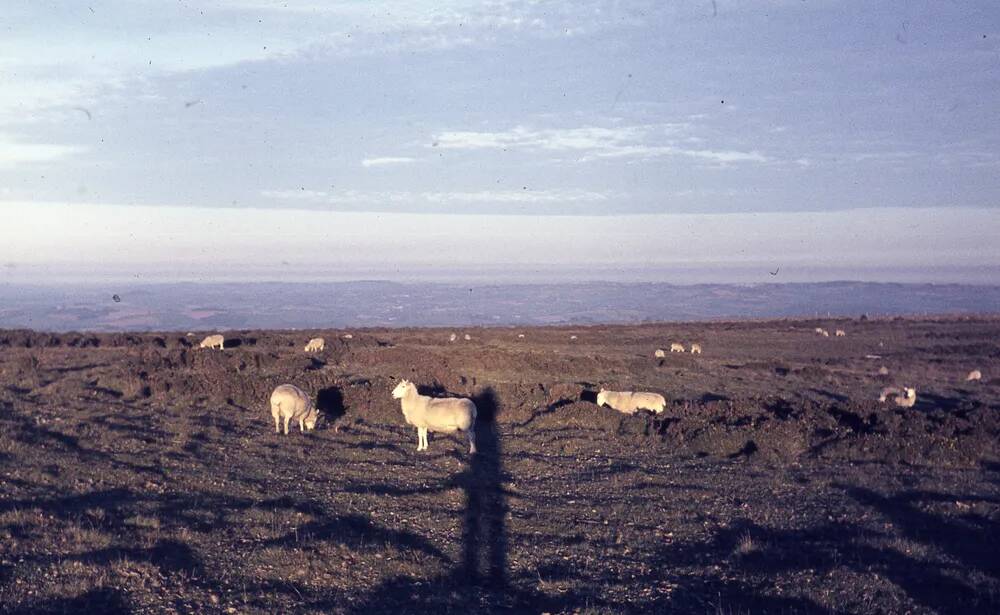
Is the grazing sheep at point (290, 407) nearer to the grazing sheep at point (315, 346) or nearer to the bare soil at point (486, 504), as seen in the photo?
the bare soil at point (486, 504)

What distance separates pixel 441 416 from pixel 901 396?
18.4 m

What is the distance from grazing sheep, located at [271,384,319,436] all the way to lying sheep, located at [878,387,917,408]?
17909 millimetres

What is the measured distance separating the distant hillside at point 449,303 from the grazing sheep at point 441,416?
58315 millimetres

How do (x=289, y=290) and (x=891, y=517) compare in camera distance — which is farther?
(x=289, y=290)

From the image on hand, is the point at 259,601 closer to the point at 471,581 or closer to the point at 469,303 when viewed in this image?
the point at 471,581

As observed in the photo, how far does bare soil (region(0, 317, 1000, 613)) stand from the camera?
8.38m

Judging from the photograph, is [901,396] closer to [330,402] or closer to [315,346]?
[330,402]

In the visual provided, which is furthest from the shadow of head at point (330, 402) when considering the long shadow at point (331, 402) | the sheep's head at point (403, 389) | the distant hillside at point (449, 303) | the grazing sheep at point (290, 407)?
the distant hillside at point (449, 303)

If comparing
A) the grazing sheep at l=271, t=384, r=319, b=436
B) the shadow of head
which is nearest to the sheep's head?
the grazing sheep at l=271, t=384, r=319, b=436

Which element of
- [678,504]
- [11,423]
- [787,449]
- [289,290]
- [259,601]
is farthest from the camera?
[289,290]

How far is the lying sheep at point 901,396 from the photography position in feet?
83.5

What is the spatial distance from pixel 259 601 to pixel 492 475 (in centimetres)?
713

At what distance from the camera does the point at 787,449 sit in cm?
1695

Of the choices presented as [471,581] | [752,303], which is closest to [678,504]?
[471,581]
